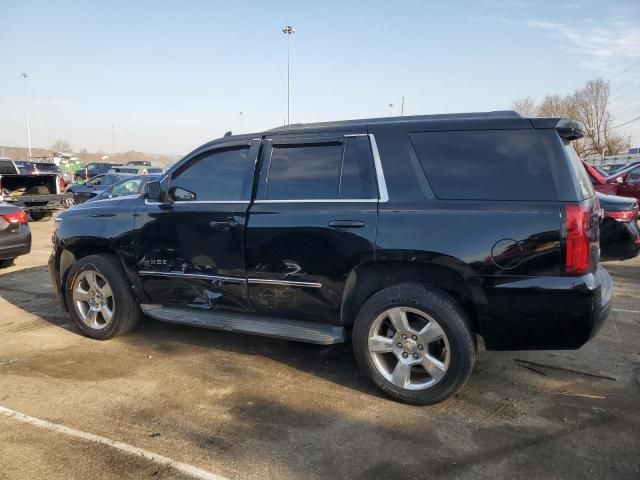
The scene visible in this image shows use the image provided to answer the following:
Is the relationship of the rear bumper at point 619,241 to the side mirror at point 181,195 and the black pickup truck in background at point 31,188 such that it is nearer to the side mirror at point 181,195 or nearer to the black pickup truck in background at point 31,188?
the side mirror at point 181,195

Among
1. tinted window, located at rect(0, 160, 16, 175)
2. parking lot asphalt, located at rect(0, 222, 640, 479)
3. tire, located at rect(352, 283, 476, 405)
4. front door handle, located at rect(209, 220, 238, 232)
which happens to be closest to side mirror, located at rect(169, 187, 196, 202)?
front door handle, located at rect(209, 220, 238, 232)

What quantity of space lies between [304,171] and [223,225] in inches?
31.7

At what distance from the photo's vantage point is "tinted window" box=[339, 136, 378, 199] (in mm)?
3455

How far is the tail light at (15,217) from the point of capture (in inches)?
298

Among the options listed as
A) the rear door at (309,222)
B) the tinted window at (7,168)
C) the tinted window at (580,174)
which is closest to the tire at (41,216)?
the tinted window at (7,168)

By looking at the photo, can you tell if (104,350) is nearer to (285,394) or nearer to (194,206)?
(194,206)

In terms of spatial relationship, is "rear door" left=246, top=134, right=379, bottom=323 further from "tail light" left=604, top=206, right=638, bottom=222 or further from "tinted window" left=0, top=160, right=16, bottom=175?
"tinted window" left=0, top=160, right=16, bottom=175

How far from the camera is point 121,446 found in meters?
2.83

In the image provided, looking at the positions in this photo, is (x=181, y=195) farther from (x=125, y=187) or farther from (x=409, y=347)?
(x=125, y=187)

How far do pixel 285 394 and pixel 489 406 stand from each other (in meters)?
1.46

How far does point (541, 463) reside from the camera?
266cm

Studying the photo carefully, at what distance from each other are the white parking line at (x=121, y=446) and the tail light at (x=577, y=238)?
2416 mm

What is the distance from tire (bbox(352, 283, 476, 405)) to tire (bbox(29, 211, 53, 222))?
15.2 metres

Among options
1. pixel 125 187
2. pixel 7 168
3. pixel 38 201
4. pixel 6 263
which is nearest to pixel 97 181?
pixel 38 201
